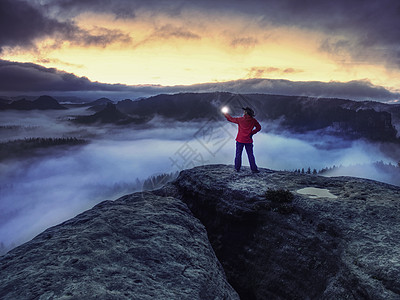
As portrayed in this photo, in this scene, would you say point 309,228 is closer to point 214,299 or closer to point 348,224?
point 348,224

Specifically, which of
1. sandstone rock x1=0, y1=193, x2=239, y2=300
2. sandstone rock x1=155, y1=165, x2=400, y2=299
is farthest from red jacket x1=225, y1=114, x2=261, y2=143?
sandstone rock x1=0, y1=193, x2=239, y2=300

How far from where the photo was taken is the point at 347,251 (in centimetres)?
1141

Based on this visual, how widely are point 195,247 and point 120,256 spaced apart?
12.9 ft

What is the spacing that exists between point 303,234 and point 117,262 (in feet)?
31.6

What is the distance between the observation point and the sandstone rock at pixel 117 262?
8258 mm

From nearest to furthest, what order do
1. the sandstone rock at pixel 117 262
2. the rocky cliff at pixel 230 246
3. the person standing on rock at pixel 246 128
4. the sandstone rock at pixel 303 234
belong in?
the sandstone rock at pixel 117 262 → the rocky cliff at pixel 230 246 → the sandstone rock at pixel 303 234 → the person standing on rock at pixel 246 128

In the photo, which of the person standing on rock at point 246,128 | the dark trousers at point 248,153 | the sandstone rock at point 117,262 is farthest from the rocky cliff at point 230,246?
the person standing on rock at point 246,128

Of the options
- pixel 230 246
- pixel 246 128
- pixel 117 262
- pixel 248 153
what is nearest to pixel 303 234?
pixel 230 246

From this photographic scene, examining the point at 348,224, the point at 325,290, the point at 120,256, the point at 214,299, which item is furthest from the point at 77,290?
the point at 348,224

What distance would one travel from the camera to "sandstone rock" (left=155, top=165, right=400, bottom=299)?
34.6 ft

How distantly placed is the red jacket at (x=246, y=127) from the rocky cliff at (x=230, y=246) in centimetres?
292

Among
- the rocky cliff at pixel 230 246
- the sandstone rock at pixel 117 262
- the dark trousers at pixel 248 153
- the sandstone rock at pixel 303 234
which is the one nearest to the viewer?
the sandstone rock at pixel 117 262

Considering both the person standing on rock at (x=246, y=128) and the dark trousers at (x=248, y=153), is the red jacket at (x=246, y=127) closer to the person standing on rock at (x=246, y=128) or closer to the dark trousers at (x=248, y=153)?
the person standing on rock at (x=246, y=128)

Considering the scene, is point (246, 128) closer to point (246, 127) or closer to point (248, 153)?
point (246, 127)
